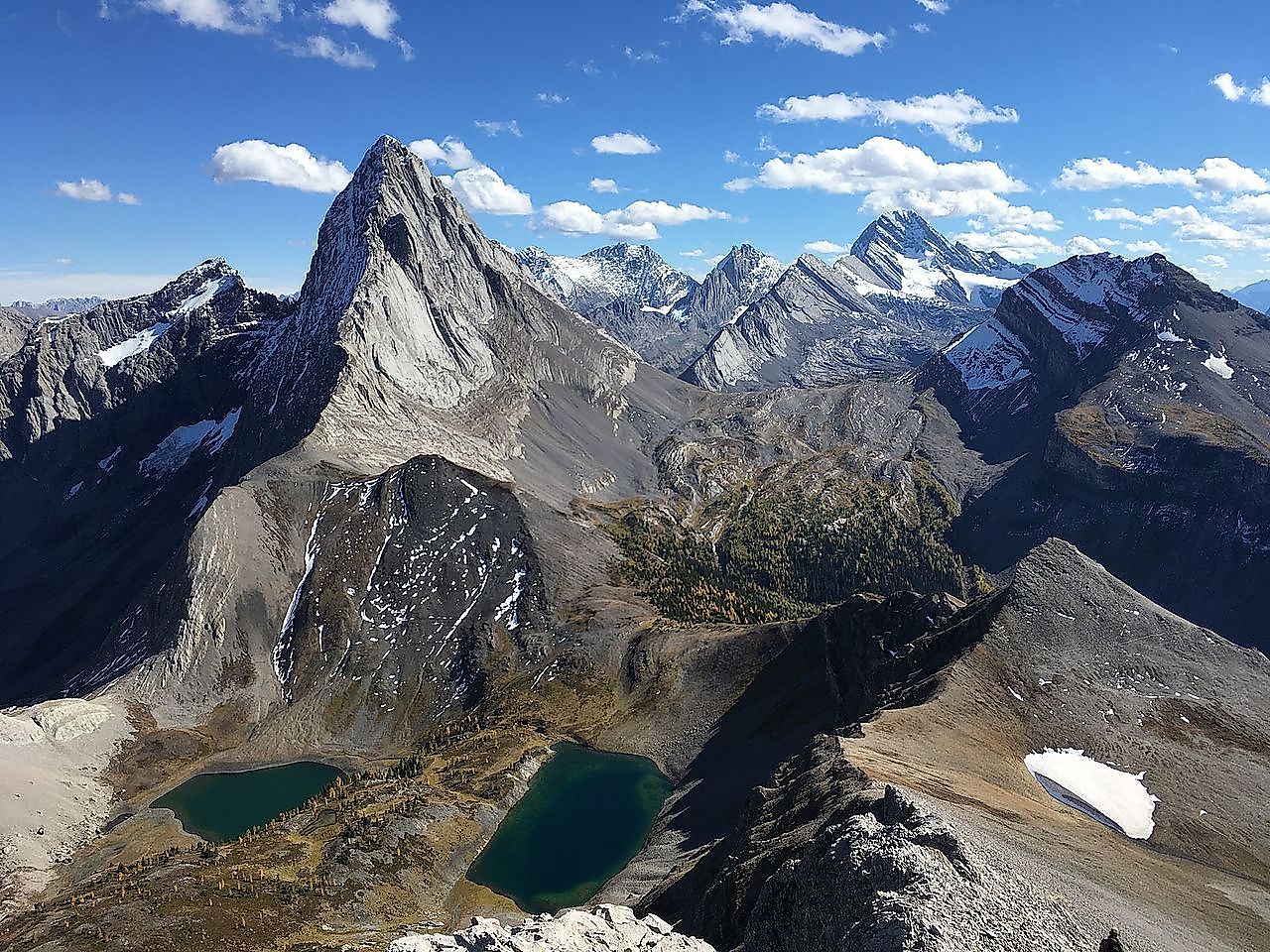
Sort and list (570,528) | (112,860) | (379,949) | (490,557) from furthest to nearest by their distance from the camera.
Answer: (570,528), (490,557), (112,860), (379,949)

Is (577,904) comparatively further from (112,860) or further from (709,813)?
(112,860)

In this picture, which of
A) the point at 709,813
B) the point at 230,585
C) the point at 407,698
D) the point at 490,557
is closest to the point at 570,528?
the point at 490,557

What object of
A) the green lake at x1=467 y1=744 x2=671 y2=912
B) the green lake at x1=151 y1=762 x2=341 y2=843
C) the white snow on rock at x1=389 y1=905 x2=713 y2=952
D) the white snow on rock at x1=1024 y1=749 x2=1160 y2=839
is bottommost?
the green lake at x1=151 y1=762 x2=341 y2=843

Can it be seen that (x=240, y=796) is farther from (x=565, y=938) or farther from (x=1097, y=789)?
(x=1097, y=789)

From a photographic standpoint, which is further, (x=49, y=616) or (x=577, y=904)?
(x=49, y=616)

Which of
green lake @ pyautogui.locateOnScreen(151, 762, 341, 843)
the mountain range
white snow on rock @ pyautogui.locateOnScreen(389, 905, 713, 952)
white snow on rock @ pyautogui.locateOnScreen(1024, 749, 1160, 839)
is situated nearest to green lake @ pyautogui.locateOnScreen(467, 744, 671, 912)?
the mountain range

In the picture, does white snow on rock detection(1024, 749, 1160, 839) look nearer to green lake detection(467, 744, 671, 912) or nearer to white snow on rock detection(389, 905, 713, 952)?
white snow on rock detection(389, 905, 713, 952)
